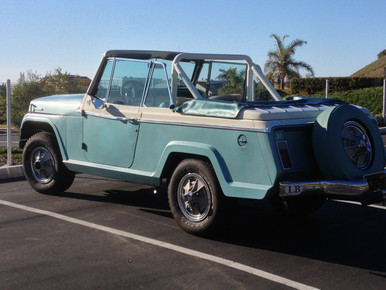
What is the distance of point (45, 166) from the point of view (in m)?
7.73

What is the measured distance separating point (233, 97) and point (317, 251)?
263 cm

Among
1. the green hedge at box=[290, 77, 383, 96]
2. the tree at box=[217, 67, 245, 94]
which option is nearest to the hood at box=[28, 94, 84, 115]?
the tree at box=[217, 67, 245, 94]

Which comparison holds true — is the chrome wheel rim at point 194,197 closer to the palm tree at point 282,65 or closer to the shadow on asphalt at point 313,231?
the shadow on asphalt at point 313,231

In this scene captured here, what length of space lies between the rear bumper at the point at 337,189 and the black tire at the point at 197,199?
0.73 metres

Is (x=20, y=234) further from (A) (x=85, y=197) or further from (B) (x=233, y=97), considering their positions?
(B) (x=233, y=97)

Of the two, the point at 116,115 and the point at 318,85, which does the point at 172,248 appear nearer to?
the point at 116,115

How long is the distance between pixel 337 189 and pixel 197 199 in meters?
1.48

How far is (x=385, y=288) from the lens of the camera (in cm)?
430

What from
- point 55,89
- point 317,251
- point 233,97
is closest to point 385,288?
point 317,251

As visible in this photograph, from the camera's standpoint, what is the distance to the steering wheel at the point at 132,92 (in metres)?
6.56

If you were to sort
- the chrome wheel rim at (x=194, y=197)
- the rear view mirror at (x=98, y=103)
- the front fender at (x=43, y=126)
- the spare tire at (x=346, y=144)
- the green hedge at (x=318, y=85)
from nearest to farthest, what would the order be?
1. the spare tire at (x=346, y=144)
2. the chrome wheel rim at (x=194, y=197)
3. the rear view mirror at (x=98, y=103)
4. the front fender at (x=43, y=126)
5. the green hedge at (x=318, y=85)

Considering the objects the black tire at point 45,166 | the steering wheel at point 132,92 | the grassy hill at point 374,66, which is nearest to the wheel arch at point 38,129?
the black tire at point 45,166

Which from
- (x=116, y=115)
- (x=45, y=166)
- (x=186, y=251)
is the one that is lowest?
(x=186, y=251)

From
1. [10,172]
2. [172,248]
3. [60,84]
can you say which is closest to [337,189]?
[172,248]
